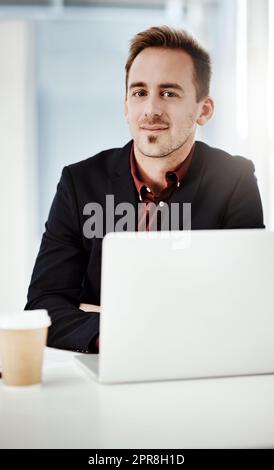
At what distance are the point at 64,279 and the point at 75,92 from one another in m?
3.03

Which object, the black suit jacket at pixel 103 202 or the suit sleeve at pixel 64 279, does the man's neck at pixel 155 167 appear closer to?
the black suit jacket at pixel 103 202

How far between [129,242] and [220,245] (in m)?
0.17

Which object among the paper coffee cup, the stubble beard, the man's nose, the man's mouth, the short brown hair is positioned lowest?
the paper coffee cup

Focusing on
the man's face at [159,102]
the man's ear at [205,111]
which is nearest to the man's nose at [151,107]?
the man's face at [159,102]

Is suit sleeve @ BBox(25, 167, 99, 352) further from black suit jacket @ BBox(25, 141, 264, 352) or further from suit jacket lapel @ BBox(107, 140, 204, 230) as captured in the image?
suit jacket lapel @ BBox(107, 140, 204, 230)

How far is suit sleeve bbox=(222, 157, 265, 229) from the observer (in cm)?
229

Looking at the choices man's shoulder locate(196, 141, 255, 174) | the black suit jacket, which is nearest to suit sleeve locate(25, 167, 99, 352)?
the black suit jacket

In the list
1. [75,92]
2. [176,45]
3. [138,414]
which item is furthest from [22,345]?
[75,92]

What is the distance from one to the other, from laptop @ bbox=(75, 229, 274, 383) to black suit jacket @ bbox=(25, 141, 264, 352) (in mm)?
825

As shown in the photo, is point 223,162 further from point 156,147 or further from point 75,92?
point 75,92

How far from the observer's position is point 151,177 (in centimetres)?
Answer: 239

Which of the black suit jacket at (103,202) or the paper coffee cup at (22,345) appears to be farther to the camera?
the black suit jacket at (103,202)

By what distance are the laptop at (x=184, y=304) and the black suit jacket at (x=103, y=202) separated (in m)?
0.82

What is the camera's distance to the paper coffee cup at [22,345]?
1.12m
